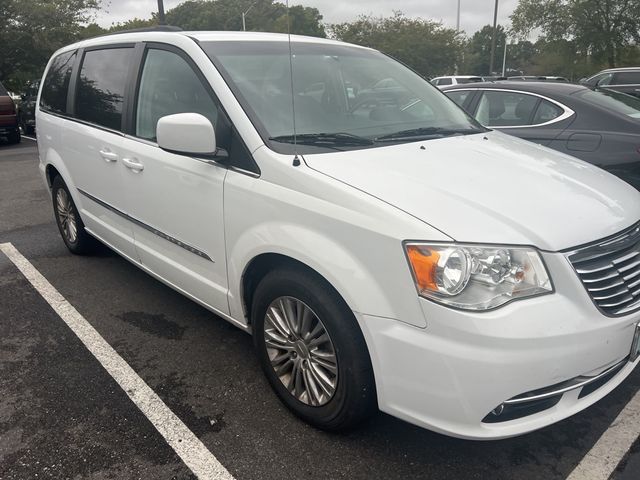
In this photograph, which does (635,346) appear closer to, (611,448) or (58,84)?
(611,448)

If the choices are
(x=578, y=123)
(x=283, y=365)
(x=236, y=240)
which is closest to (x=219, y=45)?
(x=236, y=240)

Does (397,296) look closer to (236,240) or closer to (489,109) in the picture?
(236,240)

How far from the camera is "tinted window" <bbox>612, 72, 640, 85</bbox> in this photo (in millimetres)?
11811

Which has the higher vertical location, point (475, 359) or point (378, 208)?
point (378, 208)

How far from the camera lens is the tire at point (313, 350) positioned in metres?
2.24

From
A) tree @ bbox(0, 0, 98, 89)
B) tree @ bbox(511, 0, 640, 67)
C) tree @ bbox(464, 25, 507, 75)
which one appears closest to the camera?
tree @ bbox(0, 0, 98, 89)

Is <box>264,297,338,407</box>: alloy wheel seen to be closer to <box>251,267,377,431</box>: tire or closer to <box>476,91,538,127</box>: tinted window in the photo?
<box>251,267,377,431</box>: tire

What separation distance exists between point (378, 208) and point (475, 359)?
0.65m

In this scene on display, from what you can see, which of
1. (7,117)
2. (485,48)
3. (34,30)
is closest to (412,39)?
(34,30)

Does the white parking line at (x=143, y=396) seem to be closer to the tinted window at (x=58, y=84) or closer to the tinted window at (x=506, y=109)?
the tinted window at (x=58, y=84)

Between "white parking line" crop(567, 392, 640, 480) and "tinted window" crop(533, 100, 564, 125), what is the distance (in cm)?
311

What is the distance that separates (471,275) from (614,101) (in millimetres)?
4151

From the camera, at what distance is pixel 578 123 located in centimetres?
489

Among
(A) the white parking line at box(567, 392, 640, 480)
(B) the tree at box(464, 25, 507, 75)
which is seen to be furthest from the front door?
(B) the tree at box(464, 25, 507, 75)
